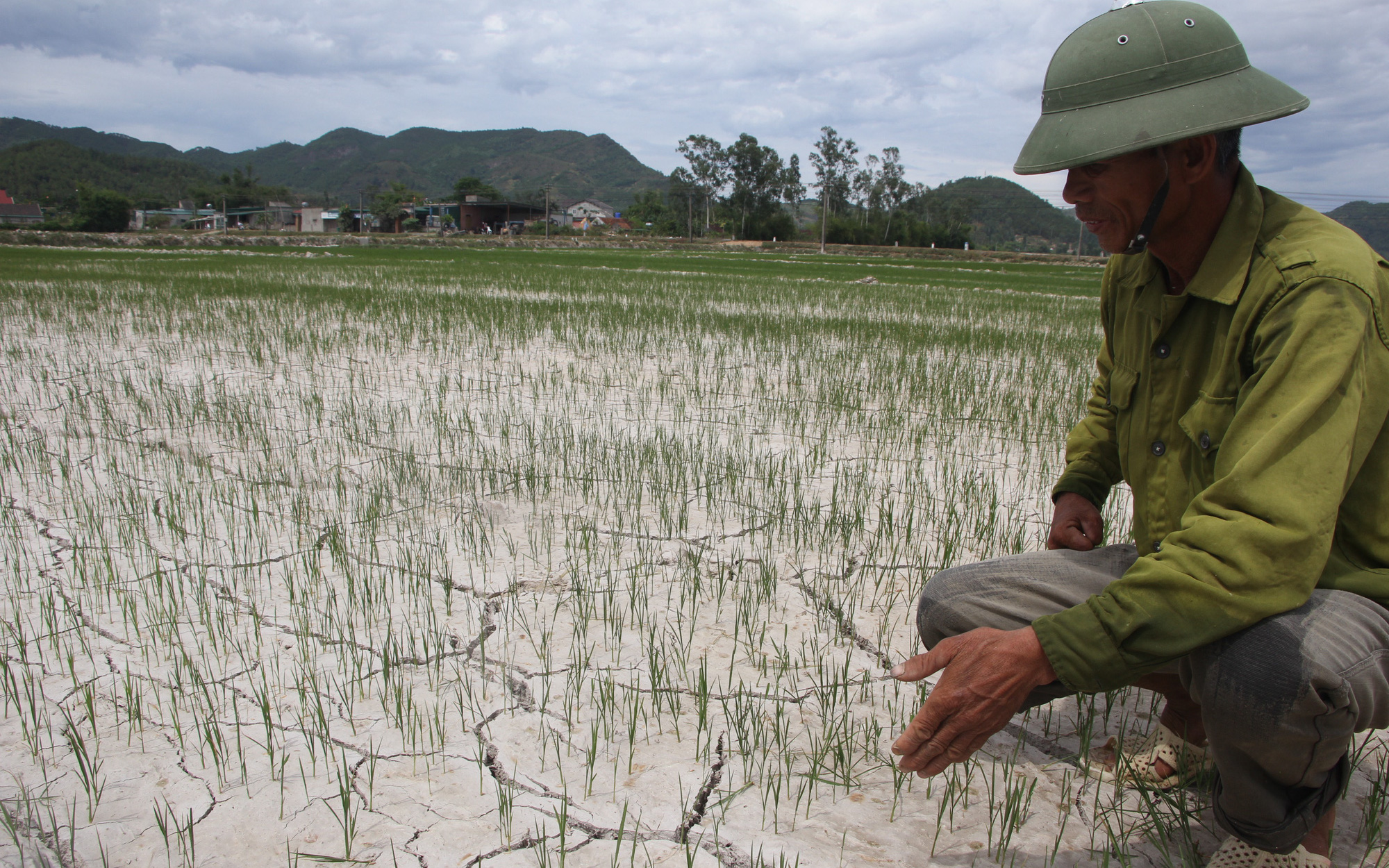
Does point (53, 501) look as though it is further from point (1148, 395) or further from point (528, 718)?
point (1148, 395)

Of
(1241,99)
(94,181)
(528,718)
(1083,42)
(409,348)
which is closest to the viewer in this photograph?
(1241,99)

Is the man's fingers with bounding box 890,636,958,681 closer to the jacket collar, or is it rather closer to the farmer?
the farmer

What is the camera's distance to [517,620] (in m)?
2.51

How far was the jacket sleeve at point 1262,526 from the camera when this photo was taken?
116 cm

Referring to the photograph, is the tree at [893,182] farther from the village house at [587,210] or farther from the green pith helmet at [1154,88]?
the green pith helmet at [1154,88]

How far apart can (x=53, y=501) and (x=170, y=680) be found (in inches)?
77.1

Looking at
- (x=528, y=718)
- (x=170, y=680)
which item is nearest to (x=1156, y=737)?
(x=528, y=718)

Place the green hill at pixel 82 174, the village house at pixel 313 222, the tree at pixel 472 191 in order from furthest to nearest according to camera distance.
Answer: the green hill at pixel 82 174 < the tree at pixel 472 191 < the village house at pixel 313 222

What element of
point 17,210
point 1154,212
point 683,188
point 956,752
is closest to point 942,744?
point 956,752

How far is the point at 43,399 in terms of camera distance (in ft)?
17.1

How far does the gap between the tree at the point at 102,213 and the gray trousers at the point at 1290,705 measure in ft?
228

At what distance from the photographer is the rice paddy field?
1.64 meters

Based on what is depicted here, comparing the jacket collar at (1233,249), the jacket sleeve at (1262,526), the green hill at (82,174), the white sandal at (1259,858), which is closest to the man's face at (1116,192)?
the jacket collar at (1233,249)

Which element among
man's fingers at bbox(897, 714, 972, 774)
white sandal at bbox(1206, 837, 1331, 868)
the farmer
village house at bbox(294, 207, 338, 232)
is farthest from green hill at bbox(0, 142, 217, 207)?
white sandal at bbox(1206, 837, 1331, 868)
